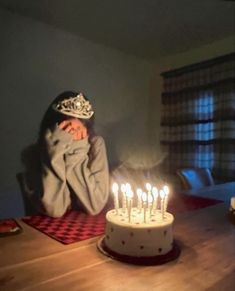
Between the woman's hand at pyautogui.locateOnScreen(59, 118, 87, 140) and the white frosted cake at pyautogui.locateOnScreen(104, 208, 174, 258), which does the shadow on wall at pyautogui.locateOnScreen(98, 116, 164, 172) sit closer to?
the woman's hand at pyautogui.locateOnScreen(59, 118, 87, 140)

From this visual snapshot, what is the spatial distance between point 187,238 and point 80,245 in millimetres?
304

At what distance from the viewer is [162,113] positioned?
10.6 ft

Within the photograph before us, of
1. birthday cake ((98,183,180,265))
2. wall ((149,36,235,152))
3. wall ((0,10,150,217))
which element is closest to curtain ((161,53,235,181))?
wall ((149,36,235,152))

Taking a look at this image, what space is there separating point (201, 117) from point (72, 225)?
7.45 ft

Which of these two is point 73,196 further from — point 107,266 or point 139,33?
point 139,33

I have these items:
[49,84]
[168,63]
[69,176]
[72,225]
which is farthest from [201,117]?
[72,225]

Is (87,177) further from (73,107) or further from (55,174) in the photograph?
(73,107)

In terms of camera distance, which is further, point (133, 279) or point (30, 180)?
point (30, 180)

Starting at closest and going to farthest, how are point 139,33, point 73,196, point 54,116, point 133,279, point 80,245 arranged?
point 133,279 → point 80,245 → point 73,196 → point 54,116 → point 139,33

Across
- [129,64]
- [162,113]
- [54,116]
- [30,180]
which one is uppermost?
[129,64]

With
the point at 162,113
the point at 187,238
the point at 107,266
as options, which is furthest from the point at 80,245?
the point at 162,113

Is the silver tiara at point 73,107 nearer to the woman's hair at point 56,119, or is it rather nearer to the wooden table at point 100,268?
the woman's hair at point 56,119

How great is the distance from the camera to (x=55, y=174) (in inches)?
38.9

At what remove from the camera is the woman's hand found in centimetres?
109
